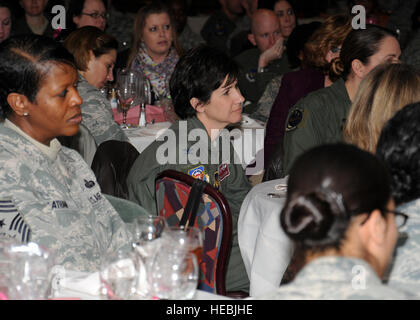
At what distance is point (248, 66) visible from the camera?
19.6 ft

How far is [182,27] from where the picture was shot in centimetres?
719

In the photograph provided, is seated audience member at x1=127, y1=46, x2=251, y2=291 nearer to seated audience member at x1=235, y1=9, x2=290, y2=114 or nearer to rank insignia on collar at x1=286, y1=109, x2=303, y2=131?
rank insignia on collar at x1=286, y1=109, x2=303, y2=131

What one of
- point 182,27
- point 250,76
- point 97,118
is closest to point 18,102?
point 97,118

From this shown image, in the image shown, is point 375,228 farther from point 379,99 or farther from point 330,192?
point 379,99

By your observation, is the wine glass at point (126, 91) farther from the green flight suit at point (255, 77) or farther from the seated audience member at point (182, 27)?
the seated audience member at point (182, 27)

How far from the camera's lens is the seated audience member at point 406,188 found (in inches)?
66.7

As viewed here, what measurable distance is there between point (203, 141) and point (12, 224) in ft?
3.50

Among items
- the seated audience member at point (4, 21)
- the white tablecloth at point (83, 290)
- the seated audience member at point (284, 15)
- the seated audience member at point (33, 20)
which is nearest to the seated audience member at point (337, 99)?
the white tablecloth at point (83, 290)

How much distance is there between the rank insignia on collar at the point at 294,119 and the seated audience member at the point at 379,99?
0.66 m

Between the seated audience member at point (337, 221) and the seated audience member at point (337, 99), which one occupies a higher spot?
the seated audience member at point (337, 99)

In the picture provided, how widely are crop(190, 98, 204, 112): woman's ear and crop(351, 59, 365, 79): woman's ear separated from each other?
932mm

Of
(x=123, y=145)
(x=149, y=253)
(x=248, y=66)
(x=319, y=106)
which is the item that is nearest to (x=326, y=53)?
(x=319, y=106)
